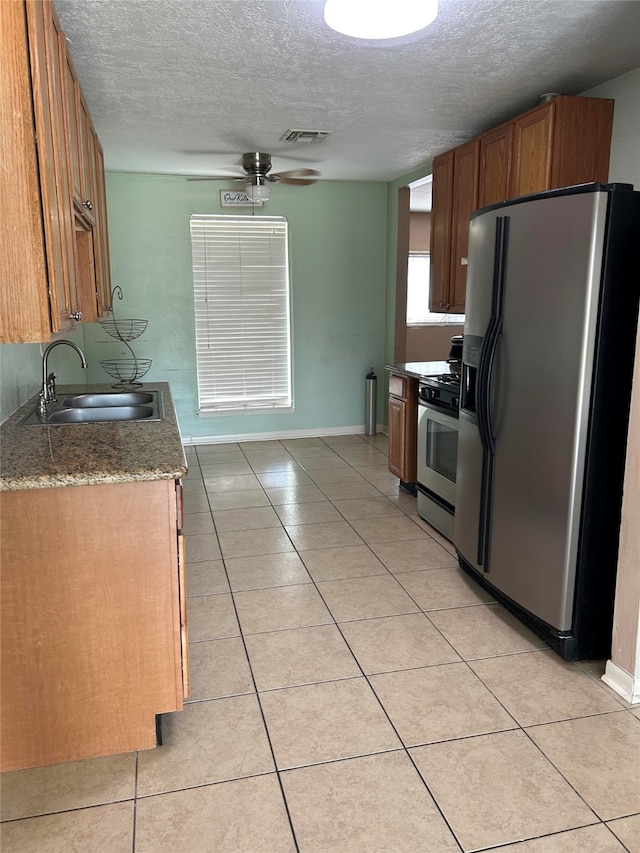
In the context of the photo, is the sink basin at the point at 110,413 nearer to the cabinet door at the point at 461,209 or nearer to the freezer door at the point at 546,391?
the freezer door at the point at 546,391

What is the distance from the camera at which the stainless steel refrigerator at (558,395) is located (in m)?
2.18

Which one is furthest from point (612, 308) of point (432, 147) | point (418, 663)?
point (432, 147)

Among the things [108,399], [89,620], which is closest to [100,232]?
[108,399]

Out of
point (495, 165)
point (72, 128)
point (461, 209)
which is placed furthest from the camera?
point (461, 209)

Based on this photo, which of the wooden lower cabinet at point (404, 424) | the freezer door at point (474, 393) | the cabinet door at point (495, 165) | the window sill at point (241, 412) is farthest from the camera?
the window sill at point (241, 412)

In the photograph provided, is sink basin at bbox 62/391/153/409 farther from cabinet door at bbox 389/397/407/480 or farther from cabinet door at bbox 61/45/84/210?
cabinet door at bbox 389/397/407/480

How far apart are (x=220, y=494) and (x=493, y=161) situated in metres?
2.77

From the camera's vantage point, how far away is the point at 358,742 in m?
1.99

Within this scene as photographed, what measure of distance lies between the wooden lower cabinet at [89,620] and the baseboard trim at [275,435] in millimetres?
4014

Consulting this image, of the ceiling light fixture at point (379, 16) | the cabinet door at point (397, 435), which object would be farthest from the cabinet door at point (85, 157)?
the cabinet door at point (397, 435)

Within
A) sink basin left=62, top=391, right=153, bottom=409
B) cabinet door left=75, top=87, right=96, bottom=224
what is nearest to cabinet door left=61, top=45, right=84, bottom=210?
cabinet door left=75, top=87, right=96, bottom=224

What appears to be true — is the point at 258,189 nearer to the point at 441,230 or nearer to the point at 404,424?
the point at 441,230

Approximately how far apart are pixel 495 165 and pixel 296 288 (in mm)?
2653

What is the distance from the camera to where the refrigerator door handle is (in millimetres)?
2568
